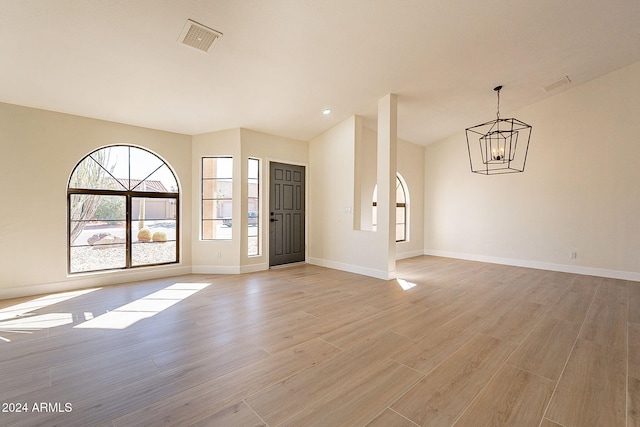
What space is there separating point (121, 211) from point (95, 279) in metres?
1.11

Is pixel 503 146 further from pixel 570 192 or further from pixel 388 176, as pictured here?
pixel 388 176

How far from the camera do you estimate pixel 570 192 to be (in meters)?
5.39

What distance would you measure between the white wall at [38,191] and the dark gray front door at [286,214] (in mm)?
2757

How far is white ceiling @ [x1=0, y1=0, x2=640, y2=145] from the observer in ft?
8.77

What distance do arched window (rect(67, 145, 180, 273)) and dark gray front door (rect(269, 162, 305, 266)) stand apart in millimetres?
1805

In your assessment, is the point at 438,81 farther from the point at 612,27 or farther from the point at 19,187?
the point at 19,187

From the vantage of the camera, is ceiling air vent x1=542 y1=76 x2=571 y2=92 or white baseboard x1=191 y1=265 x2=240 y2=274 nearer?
ceiling air vent x1=542 y1=76 x2=571 y2=92

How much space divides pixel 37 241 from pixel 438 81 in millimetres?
6285

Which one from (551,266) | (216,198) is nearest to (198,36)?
(216,198)

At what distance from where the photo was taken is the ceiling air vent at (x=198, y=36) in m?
2.76

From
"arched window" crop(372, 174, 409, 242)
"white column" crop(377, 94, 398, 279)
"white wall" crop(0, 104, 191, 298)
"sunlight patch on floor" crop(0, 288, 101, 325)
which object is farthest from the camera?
"arched window" crop(372, 174, 409, 242)

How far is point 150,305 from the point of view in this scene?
3504 millimetres

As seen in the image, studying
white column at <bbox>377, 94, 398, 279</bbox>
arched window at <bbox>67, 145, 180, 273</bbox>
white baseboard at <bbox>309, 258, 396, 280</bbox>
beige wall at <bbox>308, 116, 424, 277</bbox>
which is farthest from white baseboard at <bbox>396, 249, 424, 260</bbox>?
arched window at <bbox>67, 145, 180, 273</bbox>

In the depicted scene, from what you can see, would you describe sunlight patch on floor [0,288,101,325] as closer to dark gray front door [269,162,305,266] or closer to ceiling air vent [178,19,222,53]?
dark gray front door [269,162,305,266]
